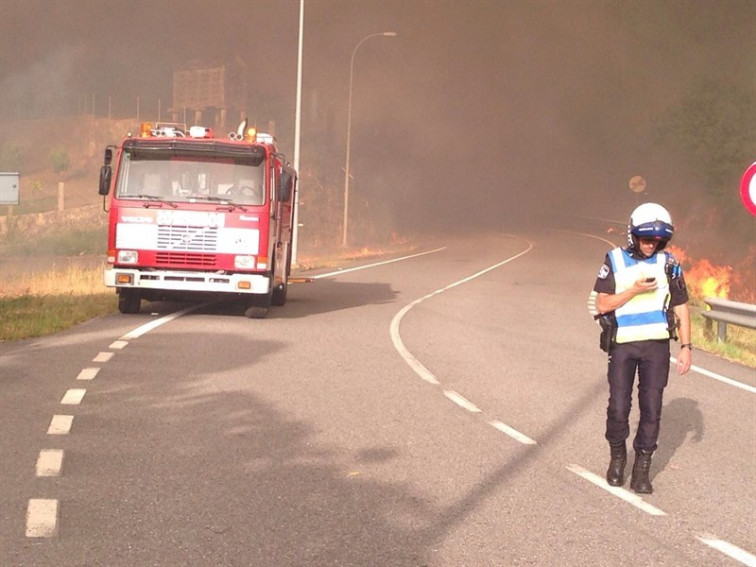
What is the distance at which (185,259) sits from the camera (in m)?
15.7

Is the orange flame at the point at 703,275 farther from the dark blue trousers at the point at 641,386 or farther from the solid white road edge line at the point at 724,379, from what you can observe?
the dark blue trousers at the point at 641,386

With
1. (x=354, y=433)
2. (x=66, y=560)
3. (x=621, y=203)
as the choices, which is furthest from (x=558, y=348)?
(x=621, y=203)

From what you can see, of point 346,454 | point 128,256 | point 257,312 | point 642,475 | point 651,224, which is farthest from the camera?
point 257,312

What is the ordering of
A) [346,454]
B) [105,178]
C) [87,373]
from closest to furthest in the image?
1. [346,454]
2. [87,373]
3. [105,178]

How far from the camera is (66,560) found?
4.95 m

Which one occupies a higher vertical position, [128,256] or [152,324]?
[128,256]

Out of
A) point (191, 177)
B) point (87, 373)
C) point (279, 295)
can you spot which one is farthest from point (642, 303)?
point (279, 295)

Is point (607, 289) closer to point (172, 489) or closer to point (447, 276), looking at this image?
point (172, 489)

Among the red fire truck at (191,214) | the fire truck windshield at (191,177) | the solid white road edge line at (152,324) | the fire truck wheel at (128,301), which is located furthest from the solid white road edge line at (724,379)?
the fire truck wheel at (128,301)

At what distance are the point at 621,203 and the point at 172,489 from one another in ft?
280

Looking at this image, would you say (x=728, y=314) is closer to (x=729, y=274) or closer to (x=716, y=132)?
(x=729, y=274)

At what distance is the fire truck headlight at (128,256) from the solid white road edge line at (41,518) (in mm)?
9924

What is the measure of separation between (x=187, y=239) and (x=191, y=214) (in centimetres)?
36

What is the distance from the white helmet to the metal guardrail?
307 inches
